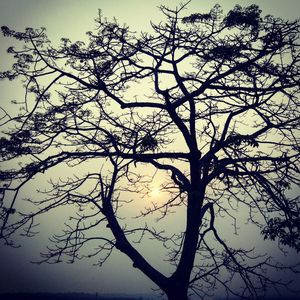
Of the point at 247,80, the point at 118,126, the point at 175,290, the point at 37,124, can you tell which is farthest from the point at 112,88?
the point at 175,290

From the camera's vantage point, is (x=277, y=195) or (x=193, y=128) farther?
(x=193, y=128)

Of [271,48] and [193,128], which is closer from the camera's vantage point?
Answer: [271,48]

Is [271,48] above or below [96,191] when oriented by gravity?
above

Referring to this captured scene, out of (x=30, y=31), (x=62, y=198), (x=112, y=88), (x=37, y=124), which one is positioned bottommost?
(x=62, y=198)

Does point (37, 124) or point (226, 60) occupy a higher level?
point (226, 60)

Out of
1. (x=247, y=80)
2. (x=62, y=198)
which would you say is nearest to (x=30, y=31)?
(x=62, y=198)

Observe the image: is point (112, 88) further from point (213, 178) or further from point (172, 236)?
point (172, 236)

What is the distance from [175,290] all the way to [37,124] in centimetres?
445

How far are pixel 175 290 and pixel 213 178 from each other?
97.0 inches

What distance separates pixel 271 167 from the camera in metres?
6.20

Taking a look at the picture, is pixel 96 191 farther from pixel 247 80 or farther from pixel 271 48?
pixel 271 48

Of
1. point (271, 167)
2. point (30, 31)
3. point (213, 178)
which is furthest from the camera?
point (213, 178)

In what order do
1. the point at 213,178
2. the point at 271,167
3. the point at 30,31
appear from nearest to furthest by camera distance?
the point at 30,31 < the point at 271,167 < the point at 213,178

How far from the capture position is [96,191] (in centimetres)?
692
